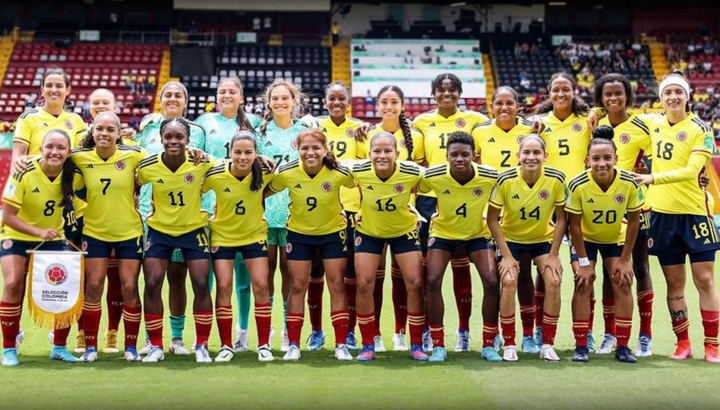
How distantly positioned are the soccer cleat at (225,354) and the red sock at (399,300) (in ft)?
4.81

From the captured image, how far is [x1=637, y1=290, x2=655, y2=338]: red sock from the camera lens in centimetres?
722

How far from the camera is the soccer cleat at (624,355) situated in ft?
22.4

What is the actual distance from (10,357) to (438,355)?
309 cm

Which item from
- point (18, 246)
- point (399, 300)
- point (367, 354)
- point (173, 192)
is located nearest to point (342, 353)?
point (367, 354)

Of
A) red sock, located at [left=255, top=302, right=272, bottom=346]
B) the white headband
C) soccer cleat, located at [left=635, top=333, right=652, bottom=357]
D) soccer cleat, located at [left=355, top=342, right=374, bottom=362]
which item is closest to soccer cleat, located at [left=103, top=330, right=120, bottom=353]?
red sock, located at [left=255, top=302, right=272, bottom=346]

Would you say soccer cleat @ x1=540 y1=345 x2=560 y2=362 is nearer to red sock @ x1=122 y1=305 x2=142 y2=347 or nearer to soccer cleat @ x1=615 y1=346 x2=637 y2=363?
soccer cleat @ x1=615 y1=346 x2=637 y2=363

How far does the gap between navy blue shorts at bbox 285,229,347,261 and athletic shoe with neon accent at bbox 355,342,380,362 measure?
72 centimetres

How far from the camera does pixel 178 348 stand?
7.19 metres

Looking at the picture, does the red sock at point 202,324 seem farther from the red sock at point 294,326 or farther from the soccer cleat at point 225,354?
the red sock at point 294,326

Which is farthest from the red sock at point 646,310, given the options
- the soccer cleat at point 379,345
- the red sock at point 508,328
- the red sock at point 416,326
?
the soccer cleat at point 379,345

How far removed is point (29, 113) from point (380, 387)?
3911 mm

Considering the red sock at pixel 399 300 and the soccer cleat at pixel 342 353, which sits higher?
the red sock at pixel 399 300

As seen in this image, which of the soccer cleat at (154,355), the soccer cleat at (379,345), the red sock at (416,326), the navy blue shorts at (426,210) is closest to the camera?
the soccer cleat at (154,355)

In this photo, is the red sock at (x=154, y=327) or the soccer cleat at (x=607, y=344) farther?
the soccer cleat at (x=607, y=344)
